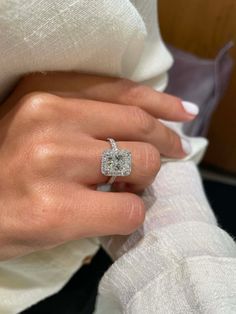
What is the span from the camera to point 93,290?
24.5 inches

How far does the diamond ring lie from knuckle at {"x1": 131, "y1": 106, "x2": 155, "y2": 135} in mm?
45

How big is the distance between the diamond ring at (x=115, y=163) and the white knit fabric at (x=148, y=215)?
0.23 ft

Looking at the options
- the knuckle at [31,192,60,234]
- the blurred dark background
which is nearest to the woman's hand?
the knuckle at [31,192,60,234]

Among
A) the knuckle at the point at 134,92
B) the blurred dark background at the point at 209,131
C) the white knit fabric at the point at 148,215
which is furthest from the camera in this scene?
the blurred dark background at the point at 209,131

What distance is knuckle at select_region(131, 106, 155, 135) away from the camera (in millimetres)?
443

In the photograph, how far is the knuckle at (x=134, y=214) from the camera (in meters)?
0.41

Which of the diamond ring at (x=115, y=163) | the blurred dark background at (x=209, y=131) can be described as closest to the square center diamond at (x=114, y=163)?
the diamond ring at (x=115, y=163)

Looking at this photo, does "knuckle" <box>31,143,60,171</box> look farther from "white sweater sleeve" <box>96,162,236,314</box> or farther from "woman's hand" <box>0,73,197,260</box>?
"white sweater sleeve" <box>96,162,236,314</box>

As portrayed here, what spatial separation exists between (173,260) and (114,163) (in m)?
0.10

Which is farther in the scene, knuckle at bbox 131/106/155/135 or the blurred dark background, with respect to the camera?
the blurred dark background

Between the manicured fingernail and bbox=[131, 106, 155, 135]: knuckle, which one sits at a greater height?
bbox=[131, 106, 155, 135]: knuckle

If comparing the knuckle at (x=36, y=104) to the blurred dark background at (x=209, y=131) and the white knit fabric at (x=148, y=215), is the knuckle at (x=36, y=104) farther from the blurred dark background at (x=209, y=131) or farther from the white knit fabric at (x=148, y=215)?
the blurred dark background at (x=209, y=131)

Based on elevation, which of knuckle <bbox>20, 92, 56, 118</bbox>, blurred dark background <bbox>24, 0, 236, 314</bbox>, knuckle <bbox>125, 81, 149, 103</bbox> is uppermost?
knuckle <bbox>20, 92, 56, 118</bbox>

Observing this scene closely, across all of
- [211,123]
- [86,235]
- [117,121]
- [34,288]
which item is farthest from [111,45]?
[211,123]
